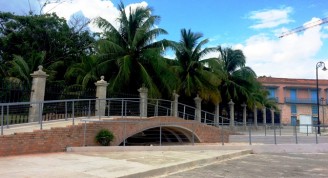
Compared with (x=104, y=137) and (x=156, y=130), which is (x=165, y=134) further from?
(x=104, y=137)

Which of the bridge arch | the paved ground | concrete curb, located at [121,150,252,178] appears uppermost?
the bridge arch

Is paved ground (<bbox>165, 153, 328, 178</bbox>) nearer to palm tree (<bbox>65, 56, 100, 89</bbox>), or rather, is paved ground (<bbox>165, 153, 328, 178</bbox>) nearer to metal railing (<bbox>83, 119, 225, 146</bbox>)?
metal railing (<bbox>83, 119, 225, 146</bbox>)

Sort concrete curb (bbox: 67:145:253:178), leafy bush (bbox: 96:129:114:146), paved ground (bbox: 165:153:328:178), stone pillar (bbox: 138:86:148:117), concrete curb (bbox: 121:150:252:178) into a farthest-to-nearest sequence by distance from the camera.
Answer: stone pillar (bbox: 138:86:148:117) → leafy bush (bbox: 96:129:114:146) → paved ground (bbox: 165:153:328:178) → concrete curb (bbox: 67:145:253:178) → concrete curb (bbox: 121:150:252:178)

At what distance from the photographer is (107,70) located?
25.1 m

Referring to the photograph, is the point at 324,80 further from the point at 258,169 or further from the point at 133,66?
the point at 258,169

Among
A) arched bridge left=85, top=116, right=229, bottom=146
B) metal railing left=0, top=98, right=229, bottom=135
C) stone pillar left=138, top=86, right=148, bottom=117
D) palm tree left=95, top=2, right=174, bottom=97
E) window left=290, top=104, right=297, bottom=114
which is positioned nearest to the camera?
metal railing left=0, top=98, right=229, bottom=135

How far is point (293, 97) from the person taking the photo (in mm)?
72438

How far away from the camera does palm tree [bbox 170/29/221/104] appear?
31.2 m

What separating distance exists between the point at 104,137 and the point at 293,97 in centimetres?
6263

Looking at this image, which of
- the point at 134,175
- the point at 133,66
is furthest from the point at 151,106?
the point at 134,175

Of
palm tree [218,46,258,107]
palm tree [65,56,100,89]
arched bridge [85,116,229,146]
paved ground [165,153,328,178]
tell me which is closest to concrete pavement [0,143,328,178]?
paved ground [165,153,328,178]

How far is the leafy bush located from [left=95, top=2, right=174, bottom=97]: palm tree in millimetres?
7444

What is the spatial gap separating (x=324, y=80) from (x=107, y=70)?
6201 centimetres

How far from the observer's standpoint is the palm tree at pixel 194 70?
31203mm
